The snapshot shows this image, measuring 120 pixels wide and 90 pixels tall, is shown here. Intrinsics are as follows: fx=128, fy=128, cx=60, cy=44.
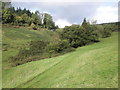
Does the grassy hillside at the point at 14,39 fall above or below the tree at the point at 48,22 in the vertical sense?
below

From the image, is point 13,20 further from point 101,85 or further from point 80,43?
point 101,85

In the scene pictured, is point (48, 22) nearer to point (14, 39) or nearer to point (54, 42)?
point (14, 39)

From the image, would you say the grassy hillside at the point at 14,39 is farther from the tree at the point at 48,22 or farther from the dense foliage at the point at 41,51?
the tree at the point at 48,22

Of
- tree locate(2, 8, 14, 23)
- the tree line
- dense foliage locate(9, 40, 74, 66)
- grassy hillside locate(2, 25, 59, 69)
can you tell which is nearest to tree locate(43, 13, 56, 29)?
the tree line

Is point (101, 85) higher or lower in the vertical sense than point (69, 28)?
lower

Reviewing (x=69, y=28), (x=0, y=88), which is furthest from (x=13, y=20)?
(x=0, y=88)

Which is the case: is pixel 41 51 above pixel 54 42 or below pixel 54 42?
below

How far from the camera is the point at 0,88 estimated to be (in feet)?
53.5

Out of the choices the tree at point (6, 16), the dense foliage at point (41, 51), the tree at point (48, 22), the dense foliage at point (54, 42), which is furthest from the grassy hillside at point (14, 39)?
the tree at point (48, 22)

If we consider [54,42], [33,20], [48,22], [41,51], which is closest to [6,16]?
[33,20]

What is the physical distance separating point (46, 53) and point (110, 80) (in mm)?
24218

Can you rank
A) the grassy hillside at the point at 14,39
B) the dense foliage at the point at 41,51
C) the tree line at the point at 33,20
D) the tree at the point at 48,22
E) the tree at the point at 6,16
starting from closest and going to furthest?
1. the dense foliage at the point at 41,51
2. the grassy hillside at the point at 14,39
3. the tree at the point at 6,16
4. the tree line at the point at 33,20
5. the tree at the point at 48,22

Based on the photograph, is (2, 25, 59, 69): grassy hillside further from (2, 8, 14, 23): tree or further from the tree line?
the tree line

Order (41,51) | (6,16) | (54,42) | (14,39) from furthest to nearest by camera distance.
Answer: (6,16) → (14,39) → (54,42) → (41,51)
